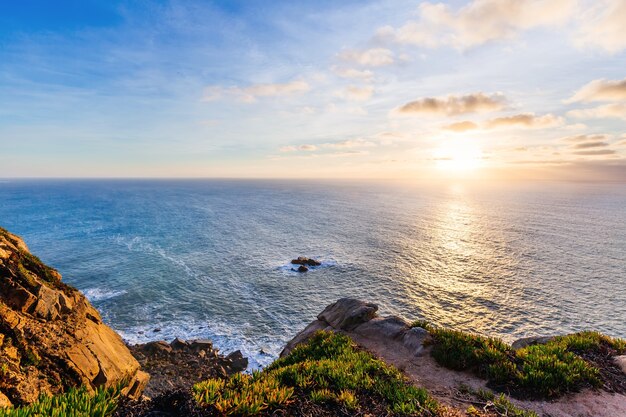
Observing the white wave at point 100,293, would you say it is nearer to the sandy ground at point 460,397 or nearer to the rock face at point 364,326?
the rock face at point 364,326

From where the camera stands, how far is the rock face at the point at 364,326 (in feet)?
60.0

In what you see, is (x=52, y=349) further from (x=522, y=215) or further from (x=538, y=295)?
(x=522, y=215)

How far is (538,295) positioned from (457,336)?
42877 mm

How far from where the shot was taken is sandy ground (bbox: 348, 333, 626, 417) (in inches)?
428

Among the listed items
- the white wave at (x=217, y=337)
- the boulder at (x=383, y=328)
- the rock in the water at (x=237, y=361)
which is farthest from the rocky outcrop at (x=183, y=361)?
the boulder at (x=383, y=328)

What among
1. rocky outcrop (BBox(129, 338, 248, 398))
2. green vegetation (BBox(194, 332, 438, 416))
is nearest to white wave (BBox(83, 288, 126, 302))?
rocky outcrop (BBox(129, 338, 248, 398))

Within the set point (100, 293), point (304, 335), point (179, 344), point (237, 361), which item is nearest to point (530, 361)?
point (304, 335)

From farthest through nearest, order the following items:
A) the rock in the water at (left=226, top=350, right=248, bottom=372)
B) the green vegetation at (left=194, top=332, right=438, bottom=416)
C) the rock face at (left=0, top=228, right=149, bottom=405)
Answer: the rock in the water at (left=226, top=350, right=248, bottom=372) → the rock face at (left=0, top=228, right=149, bottom=405) → the green vegetation at (left=194, top=332, right=438, bottom=416)

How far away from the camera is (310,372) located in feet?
35.4

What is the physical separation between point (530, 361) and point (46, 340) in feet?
68.1

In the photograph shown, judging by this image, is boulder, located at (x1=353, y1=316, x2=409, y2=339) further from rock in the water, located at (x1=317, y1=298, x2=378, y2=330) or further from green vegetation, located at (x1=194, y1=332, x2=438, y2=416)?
green vegetation, located at (x1=194, y1=332, x2=438, y2=416)

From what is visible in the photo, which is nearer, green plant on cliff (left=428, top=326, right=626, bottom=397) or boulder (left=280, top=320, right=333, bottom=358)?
green plant on cliff (left=428, top=326, right=626, bottom=397)

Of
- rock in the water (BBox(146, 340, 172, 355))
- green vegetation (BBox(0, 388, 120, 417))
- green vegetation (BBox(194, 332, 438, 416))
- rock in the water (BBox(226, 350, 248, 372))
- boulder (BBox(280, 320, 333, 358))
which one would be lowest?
rock in the water (BBox(226, 350, 248, 372))

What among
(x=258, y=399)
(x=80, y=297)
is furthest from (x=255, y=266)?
(x=258, y=399)
